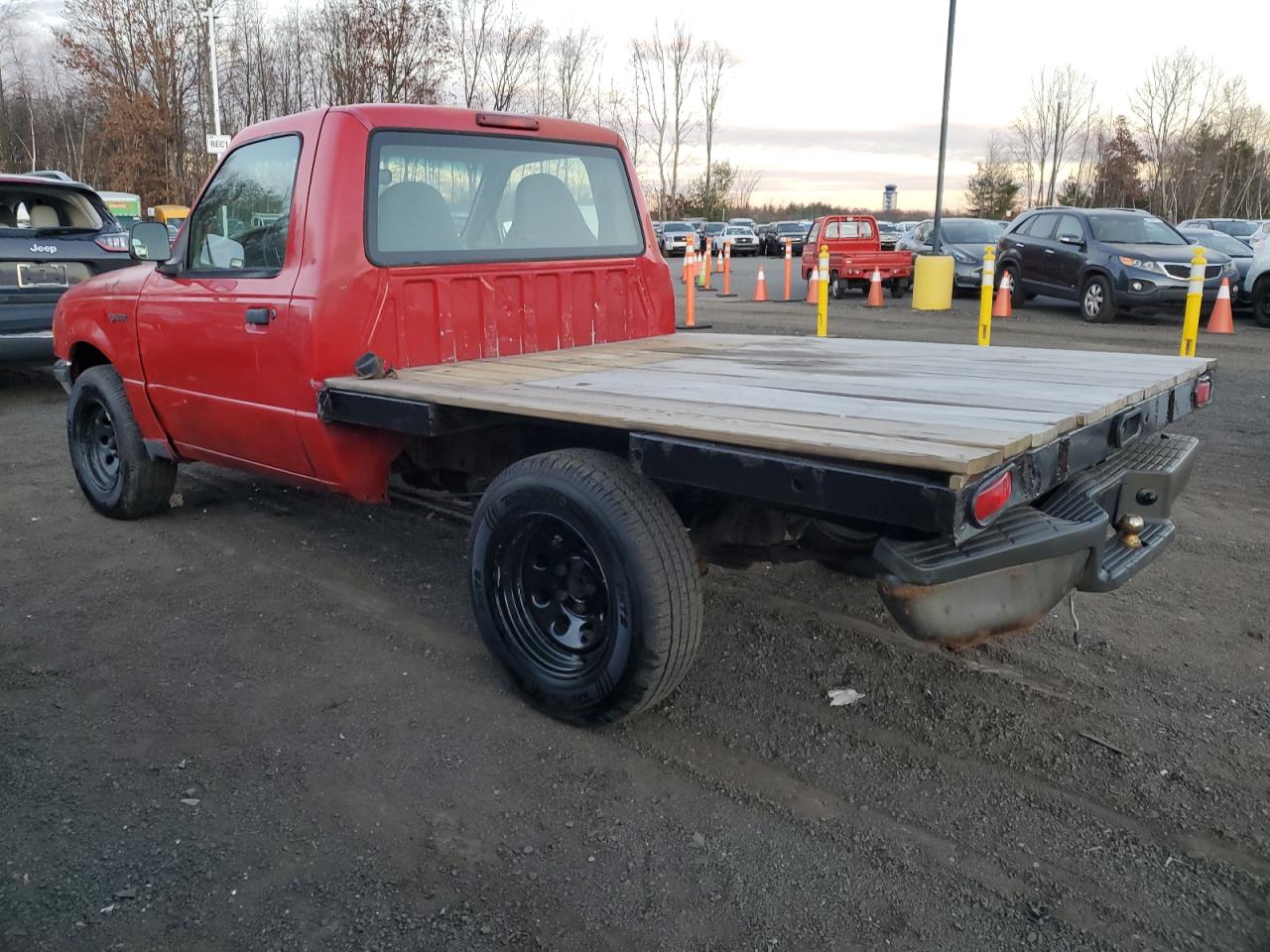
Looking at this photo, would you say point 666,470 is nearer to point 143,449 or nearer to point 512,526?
point 512,526

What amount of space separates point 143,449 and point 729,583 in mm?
3221

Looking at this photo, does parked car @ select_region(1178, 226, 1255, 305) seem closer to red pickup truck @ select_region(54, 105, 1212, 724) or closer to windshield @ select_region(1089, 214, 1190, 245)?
windshield @ select_region(1089, 214, 1190, 245)

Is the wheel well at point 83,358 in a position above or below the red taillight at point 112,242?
below

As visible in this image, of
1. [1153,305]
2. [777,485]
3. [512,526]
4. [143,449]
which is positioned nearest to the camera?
[777,485]

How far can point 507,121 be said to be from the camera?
4.54m

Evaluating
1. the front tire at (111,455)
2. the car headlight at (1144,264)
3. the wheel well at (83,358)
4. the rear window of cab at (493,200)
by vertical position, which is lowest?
the front tire at (111,455)

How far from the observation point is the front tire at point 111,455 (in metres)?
5.33

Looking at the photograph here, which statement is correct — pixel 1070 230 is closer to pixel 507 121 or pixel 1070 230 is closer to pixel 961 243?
pixel 961 243

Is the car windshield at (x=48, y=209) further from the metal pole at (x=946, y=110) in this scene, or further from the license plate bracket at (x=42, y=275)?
the metal pole at (x=946, y=110)

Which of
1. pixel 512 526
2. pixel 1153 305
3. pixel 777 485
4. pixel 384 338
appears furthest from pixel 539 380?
pixel 1153 305

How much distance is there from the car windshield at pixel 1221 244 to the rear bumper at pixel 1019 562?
48.6ft

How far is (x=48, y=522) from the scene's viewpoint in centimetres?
562

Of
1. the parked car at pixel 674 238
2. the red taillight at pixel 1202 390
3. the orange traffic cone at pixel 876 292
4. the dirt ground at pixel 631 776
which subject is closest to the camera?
the dirt ground at pixel 631 776

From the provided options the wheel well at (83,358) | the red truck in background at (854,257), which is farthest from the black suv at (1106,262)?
the wheel well at (83,358)
